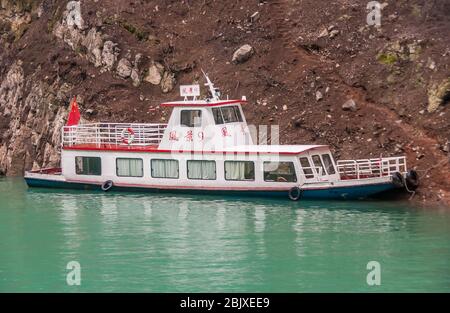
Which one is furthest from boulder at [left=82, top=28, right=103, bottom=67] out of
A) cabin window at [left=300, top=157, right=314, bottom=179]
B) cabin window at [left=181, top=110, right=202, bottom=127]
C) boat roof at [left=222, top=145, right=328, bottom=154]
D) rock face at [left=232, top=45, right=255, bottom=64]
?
cabin window at [left=300, top=157, right=314, bottom=179]

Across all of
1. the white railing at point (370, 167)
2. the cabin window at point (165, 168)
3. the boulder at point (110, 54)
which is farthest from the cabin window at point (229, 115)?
the boulder at point (110, 54)

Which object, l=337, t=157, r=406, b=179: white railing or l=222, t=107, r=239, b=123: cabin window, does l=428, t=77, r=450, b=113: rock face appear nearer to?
l=337, t=157, r=406, b=179: white railing

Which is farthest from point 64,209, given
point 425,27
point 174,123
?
point 425,27

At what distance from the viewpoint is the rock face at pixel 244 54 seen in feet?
178

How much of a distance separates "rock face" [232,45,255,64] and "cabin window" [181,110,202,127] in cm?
822

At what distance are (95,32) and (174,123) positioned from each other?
1283cm

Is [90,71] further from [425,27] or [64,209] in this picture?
[425,27]

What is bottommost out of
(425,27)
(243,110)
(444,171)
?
(444,171)

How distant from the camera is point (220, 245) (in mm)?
34594

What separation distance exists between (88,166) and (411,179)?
58.1 feet

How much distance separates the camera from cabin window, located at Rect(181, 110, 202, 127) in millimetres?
47156

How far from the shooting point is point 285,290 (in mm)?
28391

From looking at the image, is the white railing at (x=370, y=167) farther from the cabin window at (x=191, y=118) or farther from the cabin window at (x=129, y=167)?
the cabin window at (x=129, y=167)

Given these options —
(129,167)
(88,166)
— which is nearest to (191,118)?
(129,167)
